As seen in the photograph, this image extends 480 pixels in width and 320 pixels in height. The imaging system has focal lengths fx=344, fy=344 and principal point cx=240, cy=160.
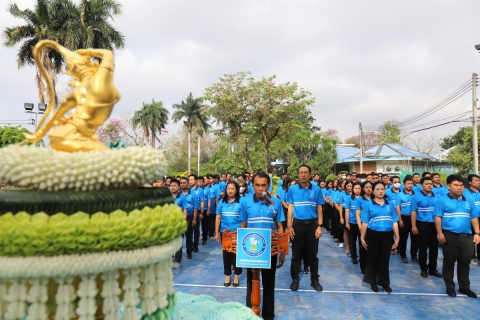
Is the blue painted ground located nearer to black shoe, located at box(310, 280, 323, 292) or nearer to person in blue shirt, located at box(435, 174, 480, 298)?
black shoe, located at box(310, 280, 323, 292)

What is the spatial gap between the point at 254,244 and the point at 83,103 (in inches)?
88.4

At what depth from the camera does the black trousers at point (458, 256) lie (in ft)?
Answer: 15.7

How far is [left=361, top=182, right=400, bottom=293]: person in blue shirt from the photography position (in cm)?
501

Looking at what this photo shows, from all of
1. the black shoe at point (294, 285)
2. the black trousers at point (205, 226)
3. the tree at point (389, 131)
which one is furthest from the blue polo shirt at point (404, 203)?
the tree at point (389, 131)

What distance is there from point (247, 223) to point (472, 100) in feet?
54.1

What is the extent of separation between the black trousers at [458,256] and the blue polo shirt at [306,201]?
185 centimetres

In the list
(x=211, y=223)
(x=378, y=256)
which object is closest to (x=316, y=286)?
(x=378, y=256)

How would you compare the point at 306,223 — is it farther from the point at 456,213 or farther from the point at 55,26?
the point at 55,26

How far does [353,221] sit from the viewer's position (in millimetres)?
7027

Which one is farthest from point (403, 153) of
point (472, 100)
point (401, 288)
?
point (401, 288)

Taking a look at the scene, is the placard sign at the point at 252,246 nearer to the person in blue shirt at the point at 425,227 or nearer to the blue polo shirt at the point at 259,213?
the blue polo shirt at the point at 259,213

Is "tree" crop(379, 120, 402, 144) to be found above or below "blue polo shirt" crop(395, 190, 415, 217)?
above

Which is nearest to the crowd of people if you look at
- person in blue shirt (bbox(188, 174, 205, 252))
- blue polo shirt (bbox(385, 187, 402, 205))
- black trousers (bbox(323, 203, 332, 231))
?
blue polo shirt (bbox(385, 187, 402, 205))

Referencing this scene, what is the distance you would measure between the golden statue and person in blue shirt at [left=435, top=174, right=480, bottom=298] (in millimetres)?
4974
